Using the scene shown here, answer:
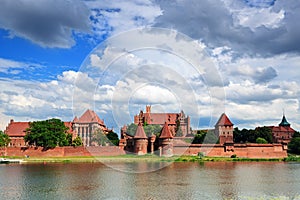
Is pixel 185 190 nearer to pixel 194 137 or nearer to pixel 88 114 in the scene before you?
pixel 194 137

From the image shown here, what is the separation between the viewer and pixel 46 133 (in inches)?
A: 2228

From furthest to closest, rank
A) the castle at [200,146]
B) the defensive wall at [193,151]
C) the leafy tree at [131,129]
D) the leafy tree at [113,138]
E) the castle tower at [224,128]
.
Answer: the leafy tree at [131,129] → the castle tower at [224,128] → the leafy tree at [113,138] → the castle at [200,146] → the defensive wall at [193,151]

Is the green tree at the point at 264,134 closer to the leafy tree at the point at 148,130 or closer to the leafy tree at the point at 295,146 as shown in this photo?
the leafy tree at the point at 295,146

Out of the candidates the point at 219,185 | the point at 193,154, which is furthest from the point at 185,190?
the point at 193,154

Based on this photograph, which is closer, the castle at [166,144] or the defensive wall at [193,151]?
the defensive wall at [193,151]

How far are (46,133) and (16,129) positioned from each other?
2316 cm

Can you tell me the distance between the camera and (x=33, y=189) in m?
23.3

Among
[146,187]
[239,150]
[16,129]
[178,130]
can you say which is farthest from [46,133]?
[146,187]

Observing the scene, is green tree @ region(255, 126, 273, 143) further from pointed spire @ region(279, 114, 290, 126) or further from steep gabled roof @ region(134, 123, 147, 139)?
pointed spire @ region(279, 114, 290, 126)

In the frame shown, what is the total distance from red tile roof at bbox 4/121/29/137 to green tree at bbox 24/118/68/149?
1932cm

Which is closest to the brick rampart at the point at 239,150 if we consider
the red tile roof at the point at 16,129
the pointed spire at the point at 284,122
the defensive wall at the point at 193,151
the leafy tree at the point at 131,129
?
the defensive wall at the point at 193,151

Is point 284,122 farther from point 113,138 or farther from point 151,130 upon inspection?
point 113,138

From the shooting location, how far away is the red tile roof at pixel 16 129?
75.9 meters

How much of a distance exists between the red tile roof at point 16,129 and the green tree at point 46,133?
19322mm
